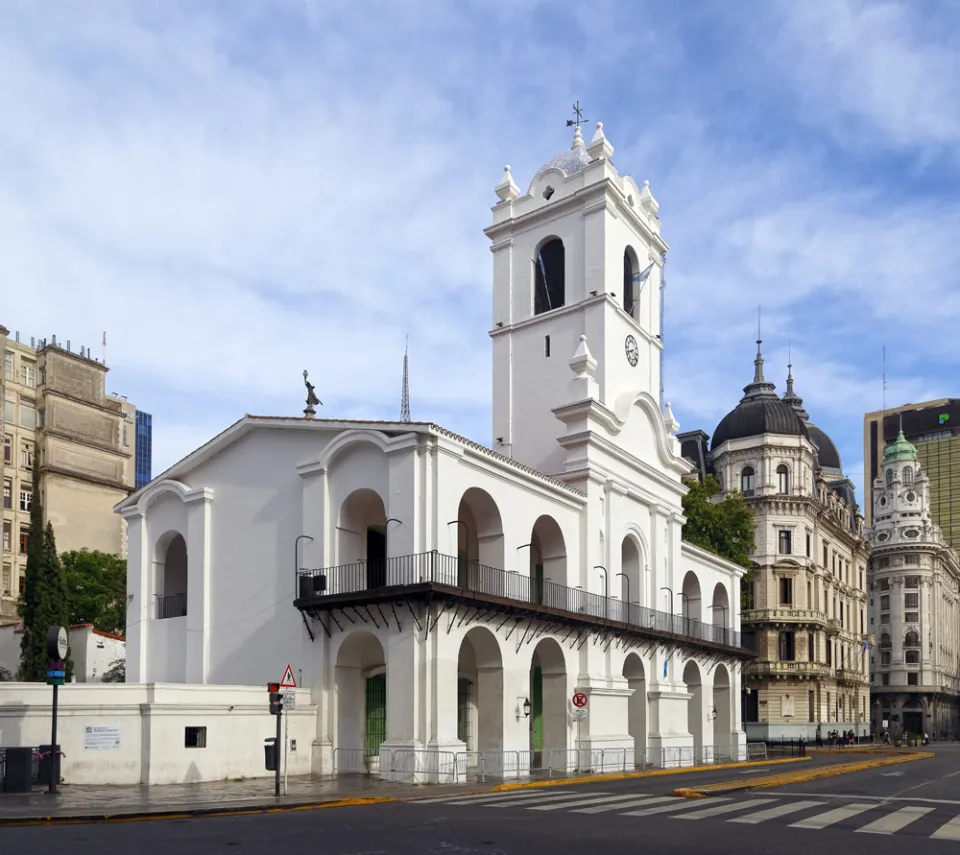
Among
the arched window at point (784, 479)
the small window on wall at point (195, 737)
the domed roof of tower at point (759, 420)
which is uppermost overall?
the domed roof of tower at point (759, 420)

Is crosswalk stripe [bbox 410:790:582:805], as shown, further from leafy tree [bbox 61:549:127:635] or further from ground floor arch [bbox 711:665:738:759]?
leafy tree [bbox 61:549:127:635]

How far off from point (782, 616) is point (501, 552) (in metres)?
48.3

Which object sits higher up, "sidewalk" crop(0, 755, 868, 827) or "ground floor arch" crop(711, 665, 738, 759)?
"sidewalk" crop(0, 755, 868, 827)

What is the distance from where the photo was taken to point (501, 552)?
32875 millimetres

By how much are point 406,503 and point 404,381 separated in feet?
113

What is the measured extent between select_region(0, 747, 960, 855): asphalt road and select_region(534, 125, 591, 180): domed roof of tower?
2706 centimetres

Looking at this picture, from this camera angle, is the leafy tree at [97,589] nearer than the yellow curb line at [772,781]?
No

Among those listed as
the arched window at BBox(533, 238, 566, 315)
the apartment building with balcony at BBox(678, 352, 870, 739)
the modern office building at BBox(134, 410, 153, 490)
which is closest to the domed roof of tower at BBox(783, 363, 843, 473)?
the apartment building with balcony at BBox(678, 352, 870, 739)

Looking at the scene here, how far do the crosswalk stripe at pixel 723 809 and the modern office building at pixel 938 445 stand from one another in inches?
5025

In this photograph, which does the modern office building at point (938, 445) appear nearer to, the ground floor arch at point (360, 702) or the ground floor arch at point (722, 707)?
the ground floor arch at point (722, 707)

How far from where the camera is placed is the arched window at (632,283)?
45.5 metres

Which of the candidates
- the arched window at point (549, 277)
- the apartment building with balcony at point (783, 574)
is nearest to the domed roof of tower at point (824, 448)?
the apartment building with balcony at point (783, 574)

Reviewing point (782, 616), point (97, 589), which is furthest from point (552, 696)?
point (782, 616)

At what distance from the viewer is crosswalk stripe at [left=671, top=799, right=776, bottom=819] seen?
19.6 metres
